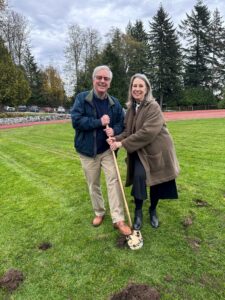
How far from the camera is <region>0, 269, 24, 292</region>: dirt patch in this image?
2.94 m

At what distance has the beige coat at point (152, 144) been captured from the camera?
3.47 meters

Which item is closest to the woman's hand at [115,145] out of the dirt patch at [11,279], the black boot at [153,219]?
the black boot at [153,219]

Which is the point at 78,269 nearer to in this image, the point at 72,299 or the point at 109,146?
the point at 72,299

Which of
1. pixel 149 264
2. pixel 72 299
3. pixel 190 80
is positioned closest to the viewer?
pixel 72 299

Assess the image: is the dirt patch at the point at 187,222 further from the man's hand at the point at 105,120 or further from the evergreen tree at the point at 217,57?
the evergreen tree at the point at 217,57

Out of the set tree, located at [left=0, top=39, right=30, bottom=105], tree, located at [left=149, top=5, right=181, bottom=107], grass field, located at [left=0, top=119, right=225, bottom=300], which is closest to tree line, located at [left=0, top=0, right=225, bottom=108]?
tree, located at [left=149, top=5, right=181, bottom=107]

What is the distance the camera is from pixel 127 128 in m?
3.80

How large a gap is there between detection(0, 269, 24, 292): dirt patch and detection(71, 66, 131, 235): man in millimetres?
1274

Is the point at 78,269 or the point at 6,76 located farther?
the point at 6,76

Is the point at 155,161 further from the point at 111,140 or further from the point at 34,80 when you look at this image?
the point at 34,80

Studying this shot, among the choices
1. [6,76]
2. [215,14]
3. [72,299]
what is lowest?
[72,299]

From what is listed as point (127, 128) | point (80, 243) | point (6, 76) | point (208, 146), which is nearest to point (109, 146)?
point (127, 128)

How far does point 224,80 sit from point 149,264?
166 feet

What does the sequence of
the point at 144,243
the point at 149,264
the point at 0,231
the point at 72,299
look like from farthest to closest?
the point at 0,231, the point at 144,243, the point at 149,264, the point at 72,299
